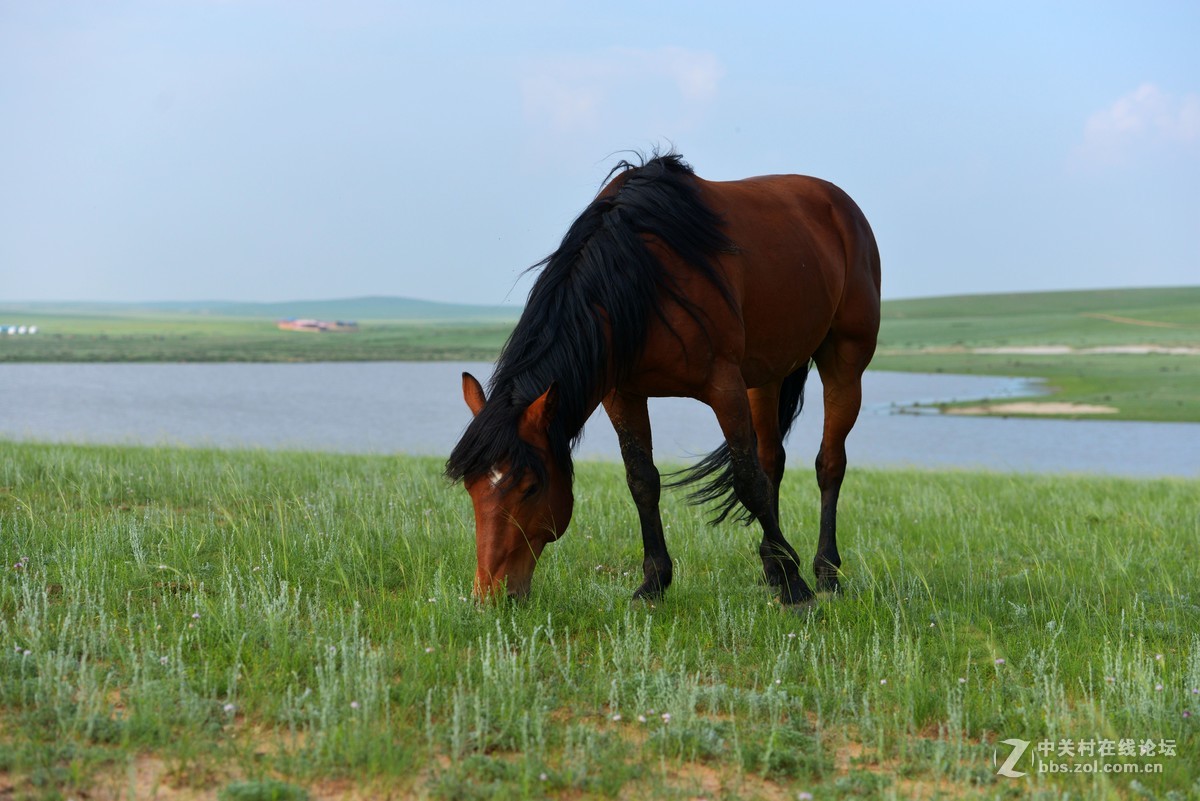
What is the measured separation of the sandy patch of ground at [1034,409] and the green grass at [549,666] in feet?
85.3

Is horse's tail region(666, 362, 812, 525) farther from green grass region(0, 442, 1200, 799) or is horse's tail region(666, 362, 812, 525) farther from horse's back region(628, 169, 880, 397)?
Result: green grass region(0, 442, 1200, 799)

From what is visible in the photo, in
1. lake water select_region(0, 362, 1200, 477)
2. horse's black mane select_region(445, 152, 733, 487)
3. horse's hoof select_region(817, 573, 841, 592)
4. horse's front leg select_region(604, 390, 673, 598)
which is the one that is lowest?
lake water select_region(0, 362, 1200, 477)

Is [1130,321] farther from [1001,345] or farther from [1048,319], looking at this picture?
[1001,345]

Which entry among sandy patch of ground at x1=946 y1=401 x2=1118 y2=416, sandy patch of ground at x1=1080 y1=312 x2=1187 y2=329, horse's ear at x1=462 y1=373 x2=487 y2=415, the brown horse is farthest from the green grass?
sandy patch of ground at x1=1080 y1=312 x2=1187 y2=329

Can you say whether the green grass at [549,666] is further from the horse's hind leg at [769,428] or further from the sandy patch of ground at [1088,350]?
the sandy patch of ground at [1088,350]

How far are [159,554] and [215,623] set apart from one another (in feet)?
5.11

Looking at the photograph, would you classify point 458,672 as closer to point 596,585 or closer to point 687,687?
point 687,687

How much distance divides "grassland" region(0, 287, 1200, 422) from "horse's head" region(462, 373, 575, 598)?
29.7 meters

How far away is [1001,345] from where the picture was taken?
66.1 m

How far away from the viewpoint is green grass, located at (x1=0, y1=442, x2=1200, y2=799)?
3125 millimetres

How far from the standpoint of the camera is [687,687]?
371 centimetres

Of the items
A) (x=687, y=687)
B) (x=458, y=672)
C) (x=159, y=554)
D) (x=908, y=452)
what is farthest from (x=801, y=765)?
(x=908, y=452)

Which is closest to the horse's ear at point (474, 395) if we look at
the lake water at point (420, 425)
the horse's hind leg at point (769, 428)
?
the horse's hind leg at point (769, 428)

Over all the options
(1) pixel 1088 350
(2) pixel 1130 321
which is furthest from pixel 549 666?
(2) pixel 1130 321
